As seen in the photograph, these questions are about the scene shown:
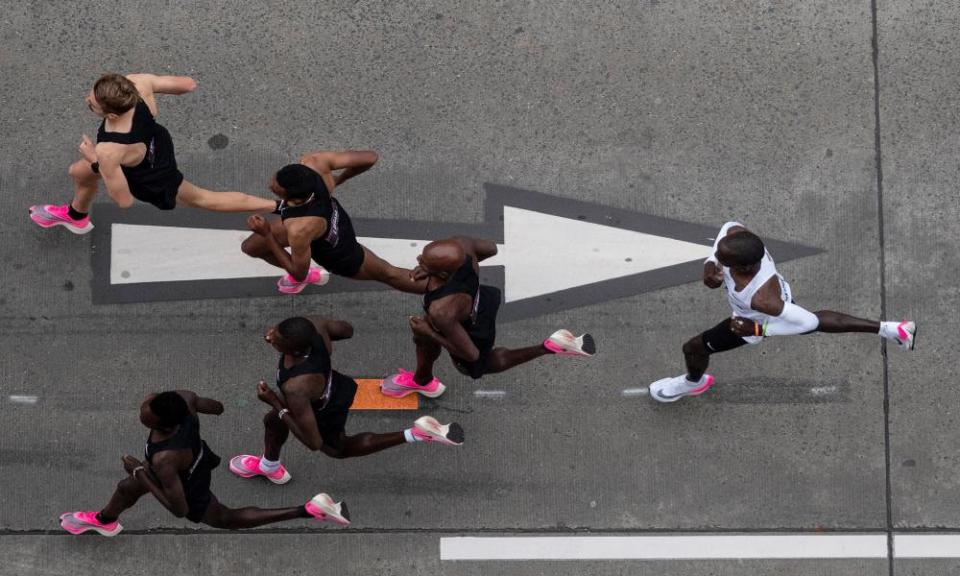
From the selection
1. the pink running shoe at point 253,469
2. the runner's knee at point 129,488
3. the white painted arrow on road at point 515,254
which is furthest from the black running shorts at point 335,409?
the white painted arrow on road at point 515,254

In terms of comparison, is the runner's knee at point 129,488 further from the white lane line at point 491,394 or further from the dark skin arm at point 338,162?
the white lane line at point 491,394

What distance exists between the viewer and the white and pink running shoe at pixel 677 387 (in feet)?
21.6

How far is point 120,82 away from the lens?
223 inches

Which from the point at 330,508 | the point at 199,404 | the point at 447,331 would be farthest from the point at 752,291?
the point at 199,404

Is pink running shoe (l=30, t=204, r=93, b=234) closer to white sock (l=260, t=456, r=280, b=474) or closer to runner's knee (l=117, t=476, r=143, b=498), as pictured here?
runner's knee (l=117, t=476, r=143, b=498)

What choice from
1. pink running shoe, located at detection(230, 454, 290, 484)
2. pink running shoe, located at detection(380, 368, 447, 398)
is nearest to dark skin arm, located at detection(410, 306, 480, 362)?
pink running shoe, located at detection(380, 368, 447, 398)

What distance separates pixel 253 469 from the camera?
6.57 meters

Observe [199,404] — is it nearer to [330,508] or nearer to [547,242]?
[330,508]

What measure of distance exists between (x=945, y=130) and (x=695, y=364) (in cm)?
274

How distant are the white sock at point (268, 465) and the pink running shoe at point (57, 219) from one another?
2.13 m

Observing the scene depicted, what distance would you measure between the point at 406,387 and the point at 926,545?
3.68m

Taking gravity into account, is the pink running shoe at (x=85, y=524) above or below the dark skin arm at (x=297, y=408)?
below

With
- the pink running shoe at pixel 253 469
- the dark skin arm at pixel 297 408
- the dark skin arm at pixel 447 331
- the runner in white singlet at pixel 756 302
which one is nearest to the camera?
the runner in white singlet at pixel 756 302

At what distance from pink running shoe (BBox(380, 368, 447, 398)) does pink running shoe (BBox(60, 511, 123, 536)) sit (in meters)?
1.99
